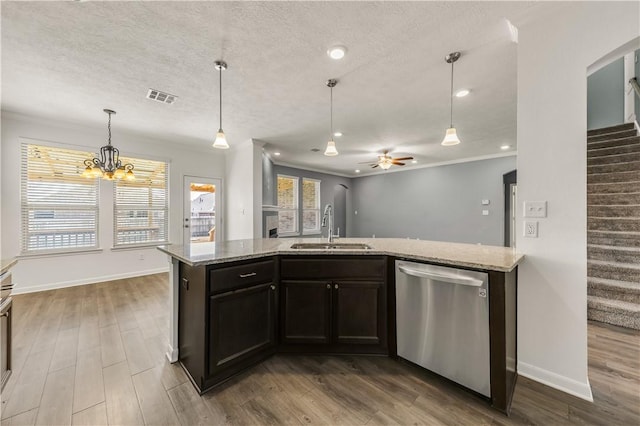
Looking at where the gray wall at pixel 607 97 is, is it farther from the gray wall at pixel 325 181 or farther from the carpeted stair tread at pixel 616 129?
the gray wall at pixel 325 181

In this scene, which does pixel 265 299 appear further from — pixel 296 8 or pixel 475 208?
pixel 475 208

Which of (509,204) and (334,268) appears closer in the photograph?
(334,268)

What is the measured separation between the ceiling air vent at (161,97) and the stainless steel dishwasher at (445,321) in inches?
128

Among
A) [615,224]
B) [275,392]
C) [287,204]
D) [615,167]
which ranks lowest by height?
[275,392]

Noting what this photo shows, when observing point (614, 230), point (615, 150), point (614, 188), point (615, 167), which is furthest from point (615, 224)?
point (615, 150)

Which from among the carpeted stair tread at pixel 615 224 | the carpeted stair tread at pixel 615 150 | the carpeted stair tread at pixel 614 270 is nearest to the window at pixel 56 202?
the carpeted stair tread at pixel 614 270

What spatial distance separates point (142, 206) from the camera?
4879mm

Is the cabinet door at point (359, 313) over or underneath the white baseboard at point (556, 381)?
over

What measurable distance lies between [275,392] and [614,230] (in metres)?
4.52

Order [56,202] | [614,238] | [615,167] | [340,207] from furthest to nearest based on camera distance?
[340,207] → [56,202] → [615,167] → [614,238]

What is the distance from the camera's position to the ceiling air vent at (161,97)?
9.76 feet

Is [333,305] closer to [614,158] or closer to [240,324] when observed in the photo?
[240,324]

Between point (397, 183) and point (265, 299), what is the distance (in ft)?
22.4

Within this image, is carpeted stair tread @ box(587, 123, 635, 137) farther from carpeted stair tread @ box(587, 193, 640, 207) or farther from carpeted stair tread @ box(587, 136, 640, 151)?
carpeted stair tread @ box(587, 193, 640, 207)
